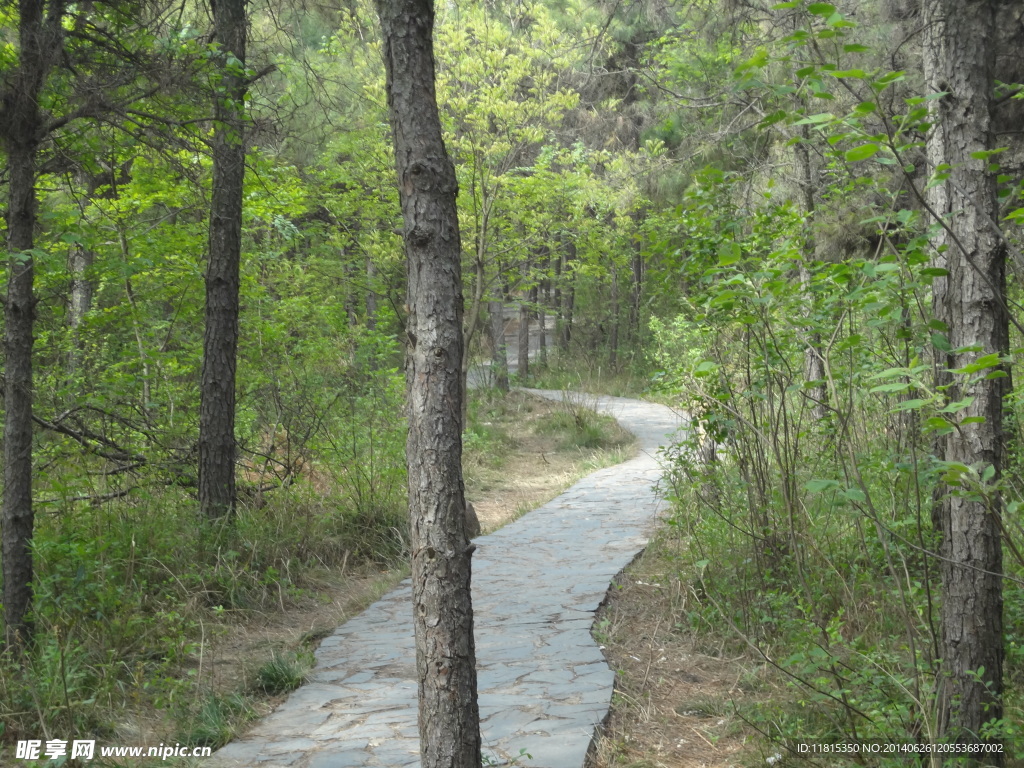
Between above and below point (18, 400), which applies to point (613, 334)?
above

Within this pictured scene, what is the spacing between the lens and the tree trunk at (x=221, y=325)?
634cm

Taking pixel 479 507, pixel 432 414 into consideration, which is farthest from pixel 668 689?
pixel 479 507

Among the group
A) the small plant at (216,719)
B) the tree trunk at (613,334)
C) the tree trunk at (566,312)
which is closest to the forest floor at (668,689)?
the small plant at (216,719)

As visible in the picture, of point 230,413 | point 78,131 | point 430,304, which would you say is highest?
point 78,131

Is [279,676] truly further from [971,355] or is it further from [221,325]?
[971,355]

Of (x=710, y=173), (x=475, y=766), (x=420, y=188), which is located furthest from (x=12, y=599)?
(x=710, y=173)

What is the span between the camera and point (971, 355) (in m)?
2.94

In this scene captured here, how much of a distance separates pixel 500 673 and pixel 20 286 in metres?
3.30

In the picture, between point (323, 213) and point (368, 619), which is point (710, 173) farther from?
point (323, 213)

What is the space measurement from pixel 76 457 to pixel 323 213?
37.5ft

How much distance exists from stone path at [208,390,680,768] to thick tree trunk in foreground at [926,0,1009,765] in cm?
153

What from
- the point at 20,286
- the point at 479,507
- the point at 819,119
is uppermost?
the point at 819,119

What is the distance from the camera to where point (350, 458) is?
309 inches

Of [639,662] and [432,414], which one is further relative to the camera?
[639,662]
